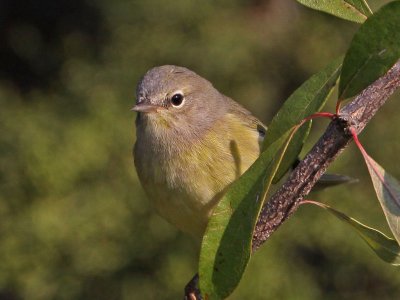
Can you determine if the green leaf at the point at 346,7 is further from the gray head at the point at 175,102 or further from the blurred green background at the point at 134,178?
the blurred green background at the point at 134,178

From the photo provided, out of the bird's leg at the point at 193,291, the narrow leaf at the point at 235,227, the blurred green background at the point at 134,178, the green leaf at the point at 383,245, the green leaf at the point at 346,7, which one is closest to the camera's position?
the narrow leaf at the point at 235,227

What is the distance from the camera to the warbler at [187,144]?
2.77 metres

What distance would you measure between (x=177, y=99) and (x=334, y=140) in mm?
1416

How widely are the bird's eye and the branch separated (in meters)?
1.22

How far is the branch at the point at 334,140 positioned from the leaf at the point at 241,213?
0.07m

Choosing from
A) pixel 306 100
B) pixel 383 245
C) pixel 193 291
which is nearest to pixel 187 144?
pixel 193 291

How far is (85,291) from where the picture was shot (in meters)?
3.93

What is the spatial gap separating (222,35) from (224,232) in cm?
247

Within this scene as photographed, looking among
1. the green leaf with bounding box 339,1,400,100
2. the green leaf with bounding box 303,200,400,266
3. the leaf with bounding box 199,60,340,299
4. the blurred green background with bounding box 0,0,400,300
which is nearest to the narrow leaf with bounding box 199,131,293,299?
the leaf with bounding box 199,60,340,299

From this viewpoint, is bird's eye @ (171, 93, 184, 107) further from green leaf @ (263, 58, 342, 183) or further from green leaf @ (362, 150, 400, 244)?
green leaf @ (362, 150, 400, 244)

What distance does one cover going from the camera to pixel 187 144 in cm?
295

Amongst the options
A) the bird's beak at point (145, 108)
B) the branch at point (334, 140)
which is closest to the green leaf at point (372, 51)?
the branch at point (334, 140)

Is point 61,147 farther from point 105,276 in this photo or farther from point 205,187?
point 205,187

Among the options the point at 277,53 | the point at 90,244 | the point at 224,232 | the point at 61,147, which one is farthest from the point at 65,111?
the point at 224,232
